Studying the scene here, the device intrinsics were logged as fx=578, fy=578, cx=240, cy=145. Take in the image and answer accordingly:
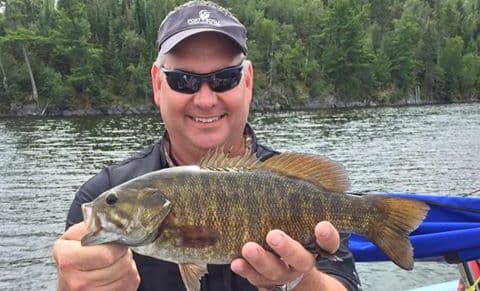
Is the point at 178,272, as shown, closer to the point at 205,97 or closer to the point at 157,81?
the point at 205,97

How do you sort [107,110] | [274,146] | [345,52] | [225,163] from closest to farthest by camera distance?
[225,163] < [274,146] < [107,110] < [345,52]

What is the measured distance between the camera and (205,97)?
10.3 ft

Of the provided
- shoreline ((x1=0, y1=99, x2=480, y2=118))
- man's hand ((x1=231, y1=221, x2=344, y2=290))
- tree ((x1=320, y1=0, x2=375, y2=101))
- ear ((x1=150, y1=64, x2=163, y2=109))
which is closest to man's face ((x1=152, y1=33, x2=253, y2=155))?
ear ((x1=150, y1=64, x2=163, y2=109))

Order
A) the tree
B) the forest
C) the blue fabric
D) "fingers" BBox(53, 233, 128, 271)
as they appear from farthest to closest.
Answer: the tree < the forest < the blue fabric < "fingers" BBox(53, 233, 128, 271)

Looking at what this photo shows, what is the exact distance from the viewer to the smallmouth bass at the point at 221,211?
8.20ft

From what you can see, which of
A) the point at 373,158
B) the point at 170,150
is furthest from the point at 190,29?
the point at 373,158

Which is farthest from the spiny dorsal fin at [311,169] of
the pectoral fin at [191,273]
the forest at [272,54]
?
the forest at [272,54]

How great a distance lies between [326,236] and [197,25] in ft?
4.62

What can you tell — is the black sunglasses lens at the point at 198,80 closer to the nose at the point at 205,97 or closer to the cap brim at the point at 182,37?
the nose at the point at 205,97

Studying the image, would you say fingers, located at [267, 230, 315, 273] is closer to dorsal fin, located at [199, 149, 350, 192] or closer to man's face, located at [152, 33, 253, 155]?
dorsal fin, located at [199, 149, 350, 192]

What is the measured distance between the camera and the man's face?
3168mm

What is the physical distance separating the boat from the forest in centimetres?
6940

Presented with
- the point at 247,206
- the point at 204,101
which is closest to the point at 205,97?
the point at 204,101

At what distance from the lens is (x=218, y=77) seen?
10.3 ft
